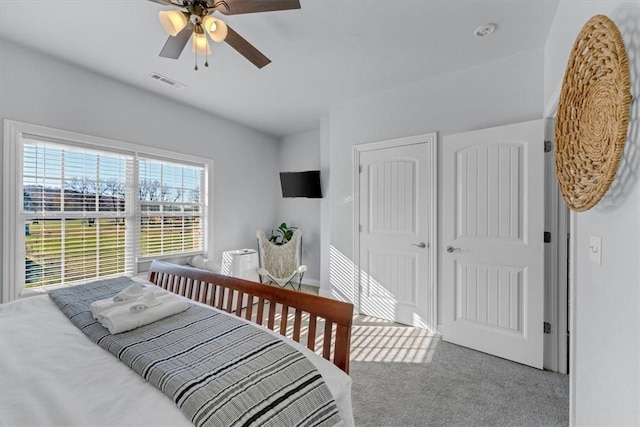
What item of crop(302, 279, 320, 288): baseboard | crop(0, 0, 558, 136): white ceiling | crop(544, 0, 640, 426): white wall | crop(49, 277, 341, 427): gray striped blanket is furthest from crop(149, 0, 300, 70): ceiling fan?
crop(302, 279, 320, 288): baseboard

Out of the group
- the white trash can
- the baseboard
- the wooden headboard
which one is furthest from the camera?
the baseboard

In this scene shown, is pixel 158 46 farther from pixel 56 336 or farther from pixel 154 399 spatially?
pixel 154 399

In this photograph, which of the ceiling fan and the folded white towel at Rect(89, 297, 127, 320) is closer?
the folded white towel at Rect(89, 297, 127, 320)

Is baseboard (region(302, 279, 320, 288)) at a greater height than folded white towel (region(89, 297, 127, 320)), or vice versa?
folded white towel (region(89, 297, 127, 320))

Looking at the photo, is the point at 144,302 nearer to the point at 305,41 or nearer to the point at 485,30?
the point at 305,41

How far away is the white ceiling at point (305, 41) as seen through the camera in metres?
2.03

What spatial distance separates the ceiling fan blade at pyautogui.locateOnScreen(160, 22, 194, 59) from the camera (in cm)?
181

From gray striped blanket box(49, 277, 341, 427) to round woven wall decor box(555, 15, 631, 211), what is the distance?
125 cm

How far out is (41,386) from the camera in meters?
0.92

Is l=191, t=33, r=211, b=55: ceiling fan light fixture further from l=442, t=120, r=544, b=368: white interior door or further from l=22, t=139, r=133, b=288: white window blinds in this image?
l=442, t=120, r=544, b=368: white interior door

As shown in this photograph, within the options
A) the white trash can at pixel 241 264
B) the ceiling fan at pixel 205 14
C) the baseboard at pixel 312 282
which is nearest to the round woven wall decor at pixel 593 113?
the ceiling fan at pixel 205 14

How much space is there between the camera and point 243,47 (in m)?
1.93

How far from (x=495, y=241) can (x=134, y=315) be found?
8.78ft

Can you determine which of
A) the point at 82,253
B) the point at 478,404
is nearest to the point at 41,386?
the point at 478,404
